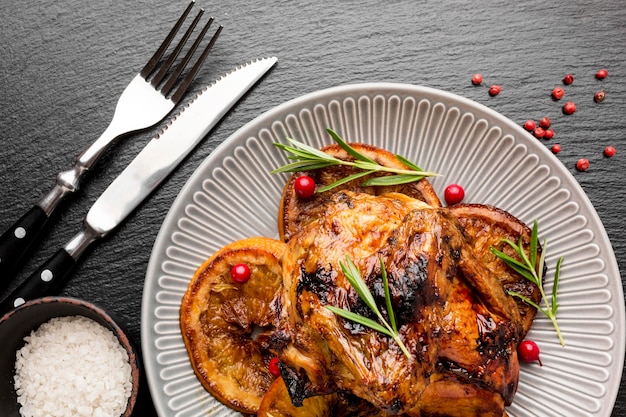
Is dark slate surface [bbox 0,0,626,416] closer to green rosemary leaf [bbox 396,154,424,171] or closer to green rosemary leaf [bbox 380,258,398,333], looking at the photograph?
green rosemary leaf [bbox 396,154,424,171]

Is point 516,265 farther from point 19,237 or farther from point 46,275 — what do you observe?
point 19,237

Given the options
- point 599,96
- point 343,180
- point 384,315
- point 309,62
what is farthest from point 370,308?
point 599,96

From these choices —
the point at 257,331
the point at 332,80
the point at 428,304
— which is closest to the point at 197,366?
the point at 257,331

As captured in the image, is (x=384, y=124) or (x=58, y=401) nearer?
(x=58, y=401)

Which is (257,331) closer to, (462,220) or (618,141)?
(462,220)

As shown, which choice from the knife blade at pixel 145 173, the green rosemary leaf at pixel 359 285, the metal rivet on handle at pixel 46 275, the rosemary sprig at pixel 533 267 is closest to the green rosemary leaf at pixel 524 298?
the rosemary sprig at pixel 533 267

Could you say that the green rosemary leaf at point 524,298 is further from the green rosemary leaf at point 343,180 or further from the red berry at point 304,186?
the red berry at point 304,186
